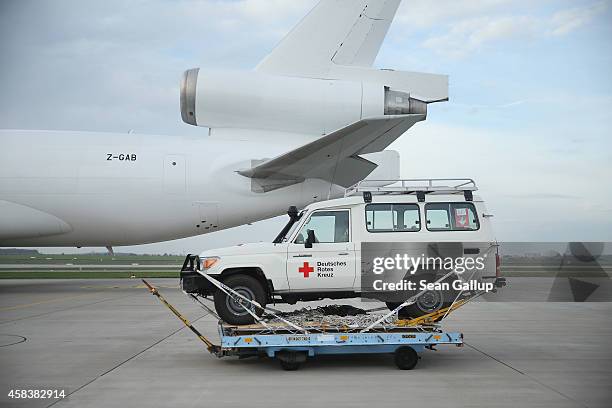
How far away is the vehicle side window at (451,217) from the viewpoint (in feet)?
35.5

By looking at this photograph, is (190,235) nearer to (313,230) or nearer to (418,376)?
(313,230)

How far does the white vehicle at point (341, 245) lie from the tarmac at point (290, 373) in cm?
111

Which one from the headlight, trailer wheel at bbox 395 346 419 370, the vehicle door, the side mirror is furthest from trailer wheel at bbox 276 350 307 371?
the headlight

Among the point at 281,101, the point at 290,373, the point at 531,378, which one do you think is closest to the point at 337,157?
the point at 281,101

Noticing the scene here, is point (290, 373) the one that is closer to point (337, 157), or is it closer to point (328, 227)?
point (328, 227)

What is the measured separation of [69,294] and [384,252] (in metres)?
16.3

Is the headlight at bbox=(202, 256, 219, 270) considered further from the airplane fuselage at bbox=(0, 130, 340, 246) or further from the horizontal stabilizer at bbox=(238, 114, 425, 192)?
the airplane fuselage at bbox=(0, 130, 340, 246)

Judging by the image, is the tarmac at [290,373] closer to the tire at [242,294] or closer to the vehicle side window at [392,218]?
the tire at [242,294]

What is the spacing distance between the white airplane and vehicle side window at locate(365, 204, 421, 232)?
993 centimetres

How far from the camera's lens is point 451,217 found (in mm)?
10883

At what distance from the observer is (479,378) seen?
30.0ft

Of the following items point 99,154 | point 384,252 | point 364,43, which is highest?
point 364,43

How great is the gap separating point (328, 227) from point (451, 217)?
6.70 ft

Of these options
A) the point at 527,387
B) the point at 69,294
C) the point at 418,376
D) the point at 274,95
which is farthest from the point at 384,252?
the point at 69,294
